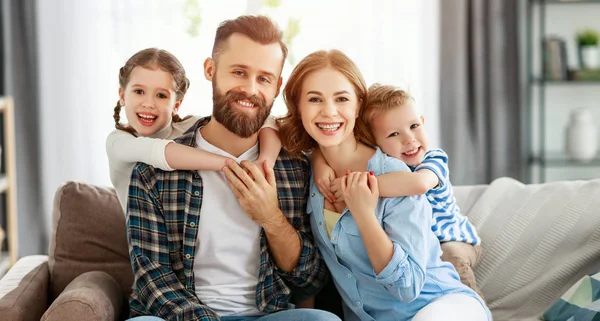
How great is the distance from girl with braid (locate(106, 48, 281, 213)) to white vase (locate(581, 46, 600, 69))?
297 centimetres

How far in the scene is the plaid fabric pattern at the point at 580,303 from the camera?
74.8 inches

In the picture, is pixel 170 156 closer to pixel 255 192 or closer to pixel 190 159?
pixel 190 159

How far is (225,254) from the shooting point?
1883mm

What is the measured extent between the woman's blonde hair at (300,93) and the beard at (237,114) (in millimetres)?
81

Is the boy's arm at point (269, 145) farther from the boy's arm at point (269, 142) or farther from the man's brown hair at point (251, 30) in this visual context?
the man's brown hair at point (251, 30)

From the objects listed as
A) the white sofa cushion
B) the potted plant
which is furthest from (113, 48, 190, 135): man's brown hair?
→ the potted plant

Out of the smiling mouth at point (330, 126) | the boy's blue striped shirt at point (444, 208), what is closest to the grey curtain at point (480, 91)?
the boy's blue striped shirt at point (444, 208)

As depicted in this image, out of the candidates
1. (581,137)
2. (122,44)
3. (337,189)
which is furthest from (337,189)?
(581,137)

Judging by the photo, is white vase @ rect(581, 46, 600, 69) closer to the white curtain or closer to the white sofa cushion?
the white curtain

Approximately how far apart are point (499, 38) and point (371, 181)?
9.66 feet

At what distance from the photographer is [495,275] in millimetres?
2168

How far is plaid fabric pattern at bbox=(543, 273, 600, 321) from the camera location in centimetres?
190

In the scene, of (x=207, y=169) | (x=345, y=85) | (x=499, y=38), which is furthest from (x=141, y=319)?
(x=499, y=38)

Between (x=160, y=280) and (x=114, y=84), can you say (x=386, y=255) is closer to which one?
(x=160, y=280)
